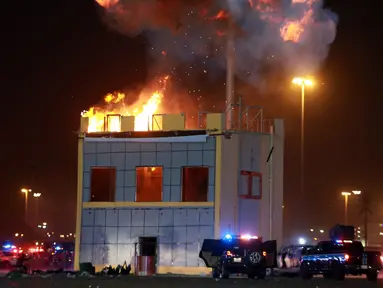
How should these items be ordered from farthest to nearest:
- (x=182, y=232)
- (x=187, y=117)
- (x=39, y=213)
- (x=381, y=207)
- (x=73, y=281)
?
(x=39, y=213) < (x=381, y=207) < (x=187, y=117) < (x=182, y=232) < (x=73, y=281)

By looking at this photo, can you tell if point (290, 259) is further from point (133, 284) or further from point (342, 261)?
point (133, 284)

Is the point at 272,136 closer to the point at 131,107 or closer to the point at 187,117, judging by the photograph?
the point at 187,117

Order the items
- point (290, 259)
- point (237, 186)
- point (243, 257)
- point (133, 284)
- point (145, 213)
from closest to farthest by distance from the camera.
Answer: point (133, 284) < point (243, 257) < point (237, 186) < point (145, 213) < point (290, 259)

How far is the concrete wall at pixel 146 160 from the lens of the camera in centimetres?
3478

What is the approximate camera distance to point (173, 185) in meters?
35.1

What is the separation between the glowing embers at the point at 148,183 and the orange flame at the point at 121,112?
204 cm

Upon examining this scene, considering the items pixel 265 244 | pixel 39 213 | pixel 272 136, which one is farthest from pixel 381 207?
pixel 265 244

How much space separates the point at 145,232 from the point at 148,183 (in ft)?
7.69

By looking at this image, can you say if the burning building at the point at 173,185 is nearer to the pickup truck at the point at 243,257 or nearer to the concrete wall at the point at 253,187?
the concrete wall at the point at 253,187

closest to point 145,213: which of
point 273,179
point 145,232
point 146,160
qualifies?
point 145,232

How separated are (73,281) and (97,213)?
31.5ft

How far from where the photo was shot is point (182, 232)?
3466cm

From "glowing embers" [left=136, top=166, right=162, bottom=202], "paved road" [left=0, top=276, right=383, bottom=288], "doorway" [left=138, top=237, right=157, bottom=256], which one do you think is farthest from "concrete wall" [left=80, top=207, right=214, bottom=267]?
"paved road" [left=0, top=276, right=383, bottom=288]

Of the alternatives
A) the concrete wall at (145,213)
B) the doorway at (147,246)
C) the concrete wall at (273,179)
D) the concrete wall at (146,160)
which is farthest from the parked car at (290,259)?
the doorway at (147,246)
